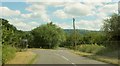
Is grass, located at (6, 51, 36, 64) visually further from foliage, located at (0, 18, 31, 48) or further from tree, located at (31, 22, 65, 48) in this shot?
tree, located at (31, 22, 65, 48)

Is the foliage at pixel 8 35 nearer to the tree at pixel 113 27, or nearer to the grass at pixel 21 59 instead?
the grass at pixel 21 59

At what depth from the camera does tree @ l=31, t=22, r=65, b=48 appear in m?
105

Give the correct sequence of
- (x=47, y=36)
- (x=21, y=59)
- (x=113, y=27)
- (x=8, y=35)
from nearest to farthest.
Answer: (x=21, y=59), (x=8, y=35), (x=113, y=27), (x=47, y=36)

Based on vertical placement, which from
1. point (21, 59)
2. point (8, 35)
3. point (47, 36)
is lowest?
point (21, 59)

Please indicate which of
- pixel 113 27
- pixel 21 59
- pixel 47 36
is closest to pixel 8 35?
pixel 21 59

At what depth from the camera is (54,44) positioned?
10556 cm

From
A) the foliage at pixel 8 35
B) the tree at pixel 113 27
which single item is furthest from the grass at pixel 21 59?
the tree at pixel 113 27

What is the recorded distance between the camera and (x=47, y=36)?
10575cm

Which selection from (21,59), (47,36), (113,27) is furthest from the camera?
(47,36)

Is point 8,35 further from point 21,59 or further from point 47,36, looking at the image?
point 47,36

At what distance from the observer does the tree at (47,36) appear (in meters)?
105

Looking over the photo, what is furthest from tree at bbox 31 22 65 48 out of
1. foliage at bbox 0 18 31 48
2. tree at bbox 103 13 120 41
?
tree at bbox 103 13 120 41

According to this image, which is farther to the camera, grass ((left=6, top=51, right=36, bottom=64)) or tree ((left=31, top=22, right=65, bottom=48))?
tree ((left=31, top=22, right=65, bottom=48))

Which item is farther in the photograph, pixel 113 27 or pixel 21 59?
pixel 113 27
